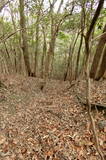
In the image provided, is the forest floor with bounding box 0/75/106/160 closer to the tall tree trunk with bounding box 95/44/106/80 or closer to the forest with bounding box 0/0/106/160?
the forest with bounding box 0/0/106/160

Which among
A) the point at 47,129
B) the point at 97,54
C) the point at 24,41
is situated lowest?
the point at 47,129

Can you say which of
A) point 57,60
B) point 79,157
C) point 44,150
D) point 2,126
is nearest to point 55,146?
point 44,150

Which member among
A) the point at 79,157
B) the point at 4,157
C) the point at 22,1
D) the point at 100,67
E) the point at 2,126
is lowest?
the point at 79,157

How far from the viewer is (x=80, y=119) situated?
13.1 ft

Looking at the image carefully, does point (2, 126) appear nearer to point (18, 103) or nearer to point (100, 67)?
point (18, 103)

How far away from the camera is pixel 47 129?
3551mm

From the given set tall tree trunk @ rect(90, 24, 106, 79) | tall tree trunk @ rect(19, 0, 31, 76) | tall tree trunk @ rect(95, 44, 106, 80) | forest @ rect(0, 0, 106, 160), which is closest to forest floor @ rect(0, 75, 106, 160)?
forest @ rect(0, 0, 106, 160)

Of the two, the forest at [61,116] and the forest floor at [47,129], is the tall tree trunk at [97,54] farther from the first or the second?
the forest floor at [47,129]

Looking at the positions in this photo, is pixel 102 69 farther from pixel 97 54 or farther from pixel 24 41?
pixel 24 41

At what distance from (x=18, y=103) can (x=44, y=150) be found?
91.0 inches

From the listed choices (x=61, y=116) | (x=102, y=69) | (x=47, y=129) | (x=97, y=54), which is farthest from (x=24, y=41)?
(x=47, y=129)

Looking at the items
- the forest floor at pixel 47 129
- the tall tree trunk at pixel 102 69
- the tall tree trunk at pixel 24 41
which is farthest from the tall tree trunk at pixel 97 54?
the tall tree trunk at pixel 24 41

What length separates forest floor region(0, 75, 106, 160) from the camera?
2.93 meters

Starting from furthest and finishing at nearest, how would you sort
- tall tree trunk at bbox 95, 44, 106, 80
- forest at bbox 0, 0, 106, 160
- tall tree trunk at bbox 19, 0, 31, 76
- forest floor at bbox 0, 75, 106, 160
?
tall tree trunk at bbox 19, 0, 31, 76
tall tree trunk at bbox 95, 44, 106, 80
forest floor at bbox 0, 75, 106, 160
forest at bbox 0, 0, 106, 160
